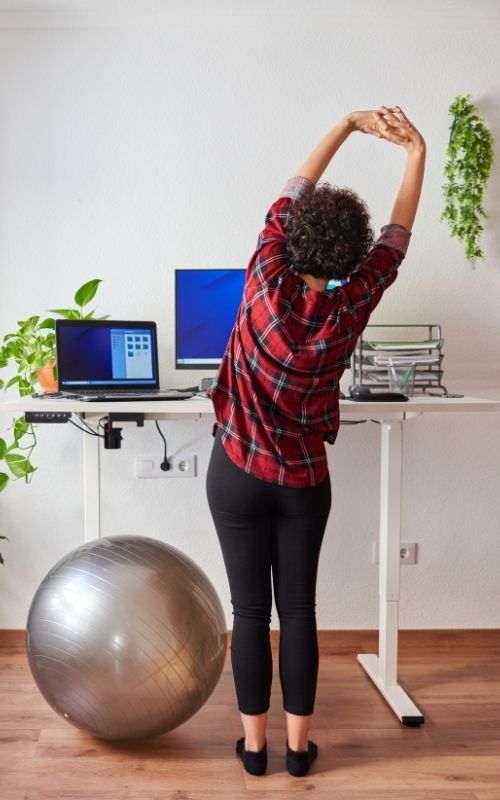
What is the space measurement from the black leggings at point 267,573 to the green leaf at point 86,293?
1.01 metres

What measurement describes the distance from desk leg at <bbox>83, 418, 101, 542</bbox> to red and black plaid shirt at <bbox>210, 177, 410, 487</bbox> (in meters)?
0.75

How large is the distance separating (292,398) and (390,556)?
911mm

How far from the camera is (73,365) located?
98.7 inches

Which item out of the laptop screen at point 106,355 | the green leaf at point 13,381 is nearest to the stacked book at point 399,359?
the laptop screen at point 106,355

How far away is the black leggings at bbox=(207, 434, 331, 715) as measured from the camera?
1829mm

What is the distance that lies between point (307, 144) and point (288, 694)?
1885mm

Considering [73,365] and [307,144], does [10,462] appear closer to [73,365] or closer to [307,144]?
[73,365]

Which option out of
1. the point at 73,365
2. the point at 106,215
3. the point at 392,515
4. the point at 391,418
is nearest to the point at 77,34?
the point at 106,215

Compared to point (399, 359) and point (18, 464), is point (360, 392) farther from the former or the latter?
point (18, 464)

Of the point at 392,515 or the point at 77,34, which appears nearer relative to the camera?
the point at 392,515

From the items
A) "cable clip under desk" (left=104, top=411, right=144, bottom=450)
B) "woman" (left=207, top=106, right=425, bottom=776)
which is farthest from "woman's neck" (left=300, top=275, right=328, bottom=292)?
"cable clip under desk" (left=104, top=411, right=144, bottom=450)

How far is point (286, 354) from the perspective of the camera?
1.68m

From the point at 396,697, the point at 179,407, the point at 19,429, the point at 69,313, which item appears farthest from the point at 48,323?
the point at 396,697

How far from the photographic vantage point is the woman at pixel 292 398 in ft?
5.53
